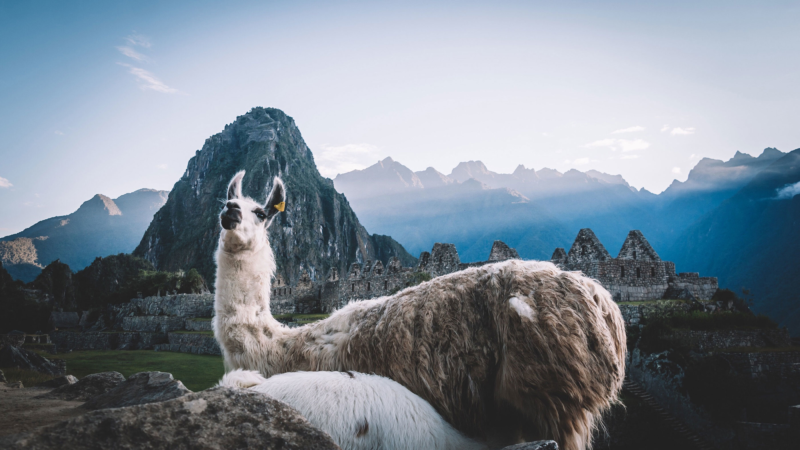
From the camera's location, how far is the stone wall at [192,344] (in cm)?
2356

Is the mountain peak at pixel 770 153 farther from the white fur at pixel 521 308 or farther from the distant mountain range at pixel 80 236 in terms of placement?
the distant mountain range at pixel 80 236

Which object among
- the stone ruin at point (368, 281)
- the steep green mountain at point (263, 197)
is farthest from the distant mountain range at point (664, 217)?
the steep green mountain at point (263, 197)

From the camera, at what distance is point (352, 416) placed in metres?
2.09

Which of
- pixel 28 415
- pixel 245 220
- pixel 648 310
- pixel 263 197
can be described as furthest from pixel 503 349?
pixel 263 197

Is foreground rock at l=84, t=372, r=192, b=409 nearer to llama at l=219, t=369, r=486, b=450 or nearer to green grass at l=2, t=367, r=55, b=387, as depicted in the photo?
llama at l=219, t=369, r=486, b=450

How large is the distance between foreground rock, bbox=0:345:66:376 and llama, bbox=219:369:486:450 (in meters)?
10.2

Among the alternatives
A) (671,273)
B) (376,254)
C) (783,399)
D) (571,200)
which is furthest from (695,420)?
(376,254)

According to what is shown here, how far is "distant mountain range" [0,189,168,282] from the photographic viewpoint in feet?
273

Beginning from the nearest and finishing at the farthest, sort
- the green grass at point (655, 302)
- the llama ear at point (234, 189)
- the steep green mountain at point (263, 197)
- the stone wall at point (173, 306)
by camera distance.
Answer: the llama ear at point (234, 189) → the green grass at point (655, 302) → the stone wall at point (173, 306) → the steep green mountain at point (263, 197)

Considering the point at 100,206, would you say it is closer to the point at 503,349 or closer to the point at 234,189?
the point at 234,189

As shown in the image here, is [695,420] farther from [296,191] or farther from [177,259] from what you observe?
[177,259]

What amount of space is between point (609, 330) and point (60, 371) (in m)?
12.5

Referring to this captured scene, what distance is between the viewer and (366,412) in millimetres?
2121

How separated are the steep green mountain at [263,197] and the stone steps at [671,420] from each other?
129677 mm
